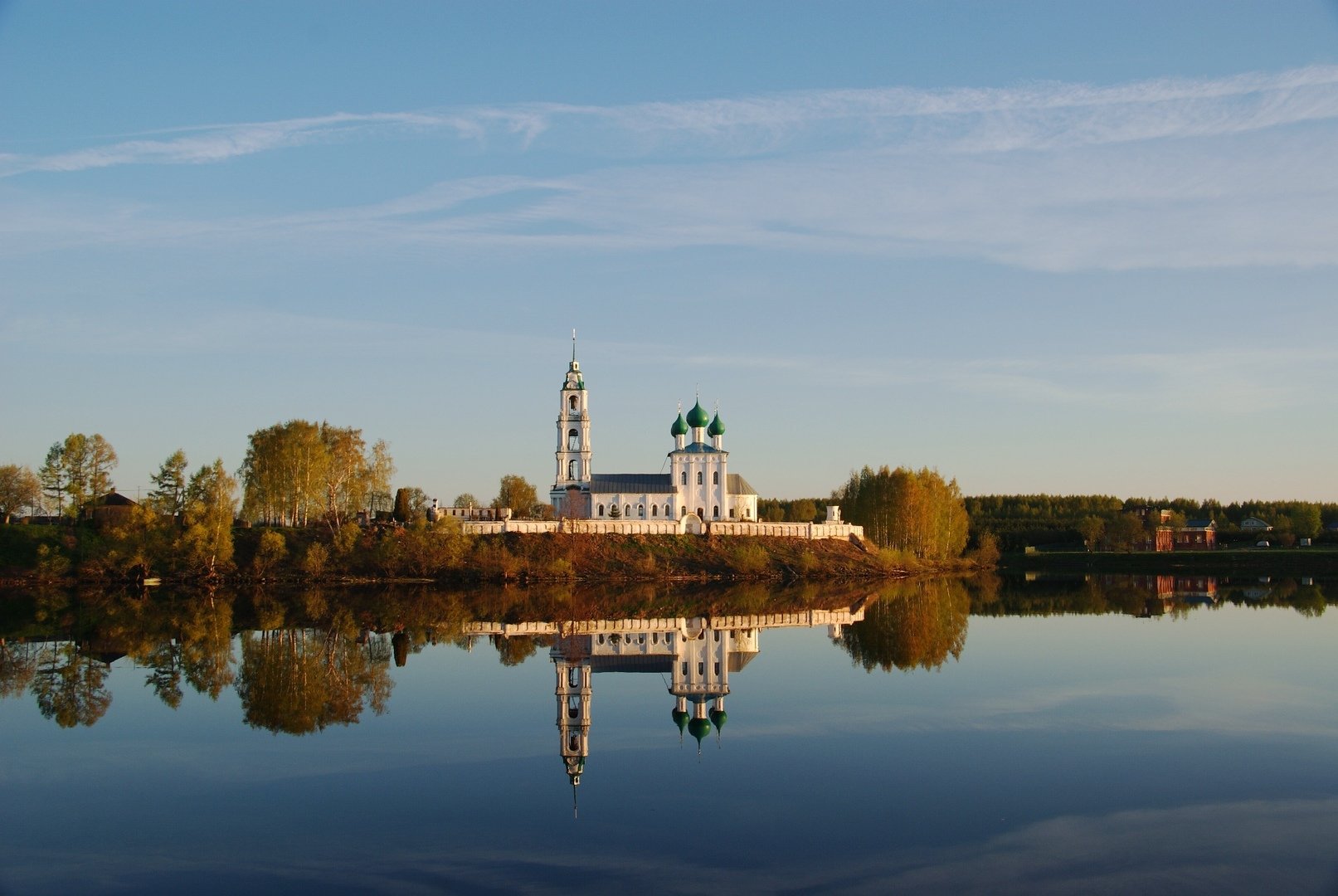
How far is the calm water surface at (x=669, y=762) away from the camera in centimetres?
1554

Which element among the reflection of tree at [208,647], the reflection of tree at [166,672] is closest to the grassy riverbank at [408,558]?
the reflection of tree at [208,647]

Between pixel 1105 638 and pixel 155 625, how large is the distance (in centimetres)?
3543

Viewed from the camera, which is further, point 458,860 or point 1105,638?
point 1105,638

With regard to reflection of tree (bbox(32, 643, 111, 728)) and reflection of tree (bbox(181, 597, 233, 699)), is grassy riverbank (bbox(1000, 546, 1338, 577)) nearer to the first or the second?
reflection of tree (bbox(181, 597, 233, 699))

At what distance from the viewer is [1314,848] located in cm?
1603

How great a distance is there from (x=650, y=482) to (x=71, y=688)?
61.4 meters

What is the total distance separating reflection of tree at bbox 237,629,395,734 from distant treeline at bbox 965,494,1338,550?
284 feet

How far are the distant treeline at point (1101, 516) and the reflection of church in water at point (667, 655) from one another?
72.6m

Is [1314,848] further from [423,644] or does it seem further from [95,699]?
[423,644]

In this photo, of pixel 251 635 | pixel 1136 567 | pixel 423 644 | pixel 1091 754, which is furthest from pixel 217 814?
pixel 1136 567

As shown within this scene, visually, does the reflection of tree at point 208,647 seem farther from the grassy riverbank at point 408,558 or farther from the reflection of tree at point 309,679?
the grassy riverbank at point 408,558

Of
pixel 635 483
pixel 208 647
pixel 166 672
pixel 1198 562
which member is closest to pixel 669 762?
pixel 166 672

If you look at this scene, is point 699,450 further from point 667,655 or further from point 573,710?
point 573,710

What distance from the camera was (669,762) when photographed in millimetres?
21797
